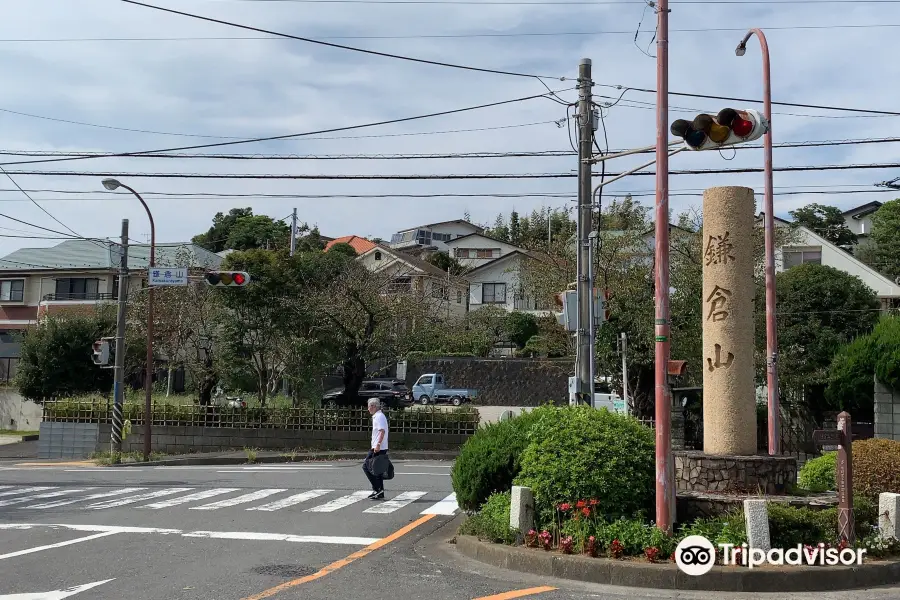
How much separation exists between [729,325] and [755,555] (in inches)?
112

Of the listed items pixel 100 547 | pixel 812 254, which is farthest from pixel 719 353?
pixel 812 254

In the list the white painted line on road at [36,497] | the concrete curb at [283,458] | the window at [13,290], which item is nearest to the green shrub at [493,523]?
the white painted line on road at [36,497]

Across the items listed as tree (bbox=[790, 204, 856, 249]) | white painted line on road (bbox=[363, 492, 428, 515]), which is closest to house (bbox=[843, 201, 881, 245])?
tree (bbox=[790, 204, 856, 249])

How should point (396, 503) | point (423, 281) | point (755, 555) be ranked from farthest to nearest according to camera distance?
point (423, 281)
point (396, 503)
point (755, 555)

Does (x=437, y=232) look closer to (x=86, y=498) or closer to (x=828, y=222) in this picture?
(x=828, y=222)

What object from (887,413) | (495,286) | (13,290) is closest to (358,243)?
(495,286)

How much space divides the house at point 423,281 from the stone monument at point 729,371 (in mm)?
22682

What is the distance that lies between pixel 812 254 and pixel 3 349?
41.8 m

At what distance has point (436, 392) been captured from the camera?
4800 centimetres

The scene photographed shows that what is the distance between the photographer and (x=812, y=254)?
43.9 metres

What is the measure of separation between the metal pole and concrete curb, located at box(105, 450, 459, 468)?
17498 millimetres

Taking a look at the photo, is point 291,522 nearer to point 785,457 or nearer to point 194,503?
point 194,503

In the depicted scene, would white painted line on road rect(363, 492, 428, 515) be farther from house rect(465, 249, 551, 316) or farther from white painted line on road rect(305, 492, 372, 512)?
house rect(465, 249, 551, 316)

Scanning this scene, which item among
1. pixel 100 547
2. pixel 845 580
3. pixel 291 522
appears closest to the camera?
pixel 845 580
